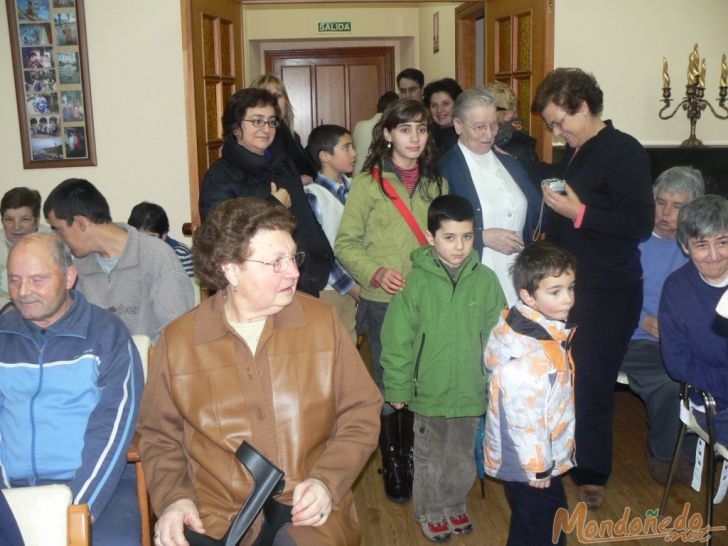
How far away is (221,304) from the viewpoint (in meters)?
1.90

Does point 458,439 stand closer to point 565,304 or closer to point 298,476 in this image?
point 565,304

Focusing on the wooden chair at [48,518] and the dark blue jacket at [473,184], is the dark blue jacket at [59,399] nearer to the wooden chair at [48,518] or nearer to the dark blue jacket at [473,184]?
the wooden chair at [48,518]

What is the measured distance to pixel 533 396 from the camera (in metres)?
2.19

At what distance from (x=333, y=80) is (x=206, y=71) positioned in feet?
17.1

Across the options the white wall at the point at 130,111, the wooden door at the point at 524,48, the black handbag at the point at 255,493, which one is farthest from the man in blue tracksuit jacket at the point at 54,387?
the wooden door at the point at 524,48

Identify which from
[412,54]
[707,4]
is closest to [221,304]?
[707,4]

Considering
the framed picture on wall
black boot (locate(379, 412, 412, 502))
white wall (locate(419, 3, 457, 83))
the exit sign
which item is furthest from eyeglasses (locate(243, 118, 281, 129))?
the exit sign

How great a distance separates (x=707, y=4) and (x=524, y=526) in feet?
11.6

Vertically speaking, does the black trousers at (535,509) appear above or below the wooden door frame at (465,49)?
below

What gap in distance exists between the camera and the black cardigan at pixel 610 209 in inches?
107

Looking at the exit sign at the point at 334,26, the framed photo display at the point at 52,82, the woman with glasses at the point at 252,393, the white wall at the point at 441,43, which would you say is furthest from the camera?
the exit sign at the point at 334,26

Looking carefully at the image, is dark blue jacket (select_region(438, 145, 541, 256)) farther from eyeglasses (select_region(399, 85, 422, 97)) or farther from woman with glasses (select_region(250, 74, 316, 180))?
eyeglasses (select_region(399, 85, 422, 97))

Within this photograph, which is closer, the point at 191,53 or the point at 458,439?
the point at 458,439

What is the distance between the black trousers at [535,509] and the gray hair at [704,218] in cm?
100
